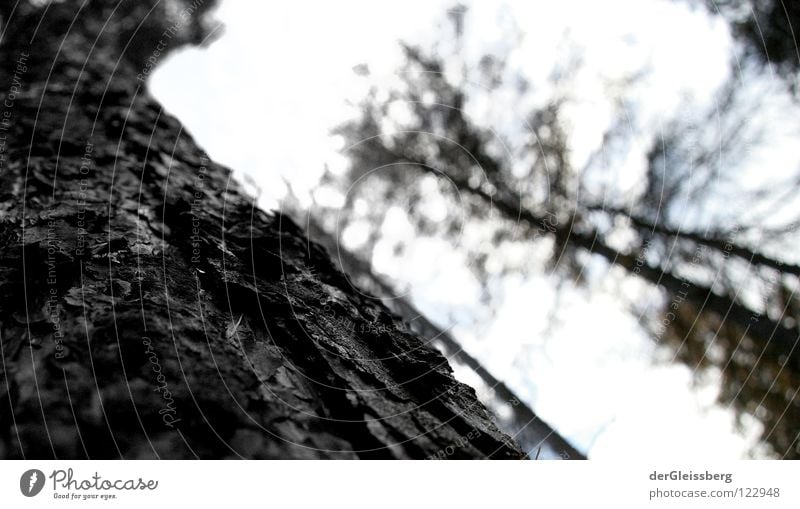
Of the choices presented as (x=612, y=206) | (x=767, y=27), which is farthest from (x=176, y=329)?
(x=767, y=27)

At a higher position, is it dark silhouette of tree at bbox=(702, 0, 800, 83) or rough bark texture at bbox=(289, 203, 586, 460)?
dark silhouette of tree at bbox=(702, 0, 800, 83)

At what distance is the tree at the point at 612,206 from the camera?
6.44 feet

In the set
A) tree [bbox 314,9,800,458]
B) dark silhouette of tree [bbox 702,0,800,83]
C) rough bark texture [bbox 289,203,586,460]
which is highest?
dark silhouette of tree [bbox 702,0,800,83]

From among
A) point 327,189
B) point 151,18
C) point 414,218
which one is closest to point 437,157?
point 414,218

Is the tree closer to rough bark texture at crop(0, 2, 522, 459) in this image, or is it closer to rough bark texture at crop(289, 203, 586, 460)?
rough bark texture at crop(289, 203, 586, 460)

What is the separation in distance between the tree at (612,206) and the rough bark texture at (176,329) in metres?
1.13

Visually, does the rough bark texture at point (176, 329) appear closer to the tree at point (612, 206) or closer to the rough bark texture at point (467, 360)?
the rough bark texture at point (467, 360)

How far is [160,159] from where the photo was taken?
1146 mm

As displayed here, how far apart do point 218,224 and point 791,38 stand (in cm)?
251

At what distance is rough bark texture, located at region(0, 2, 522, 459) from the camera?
654mm

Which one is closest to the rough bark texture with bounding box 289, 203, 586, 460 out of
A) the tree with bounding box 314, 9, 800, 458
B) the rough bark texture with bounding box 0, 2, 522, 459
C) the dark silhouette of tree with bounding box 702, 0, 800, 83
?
the tree with bounding box 314, 9, 800, 458

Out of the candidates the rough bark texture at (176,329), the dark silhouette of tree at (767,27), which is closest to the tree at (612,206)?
the dark silhouette of tree at (767,27)

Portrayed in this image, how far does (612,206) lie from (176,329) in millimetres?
2030

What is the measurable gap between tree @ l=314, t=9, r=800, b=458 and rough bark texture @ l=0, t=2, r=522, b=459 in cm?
113
